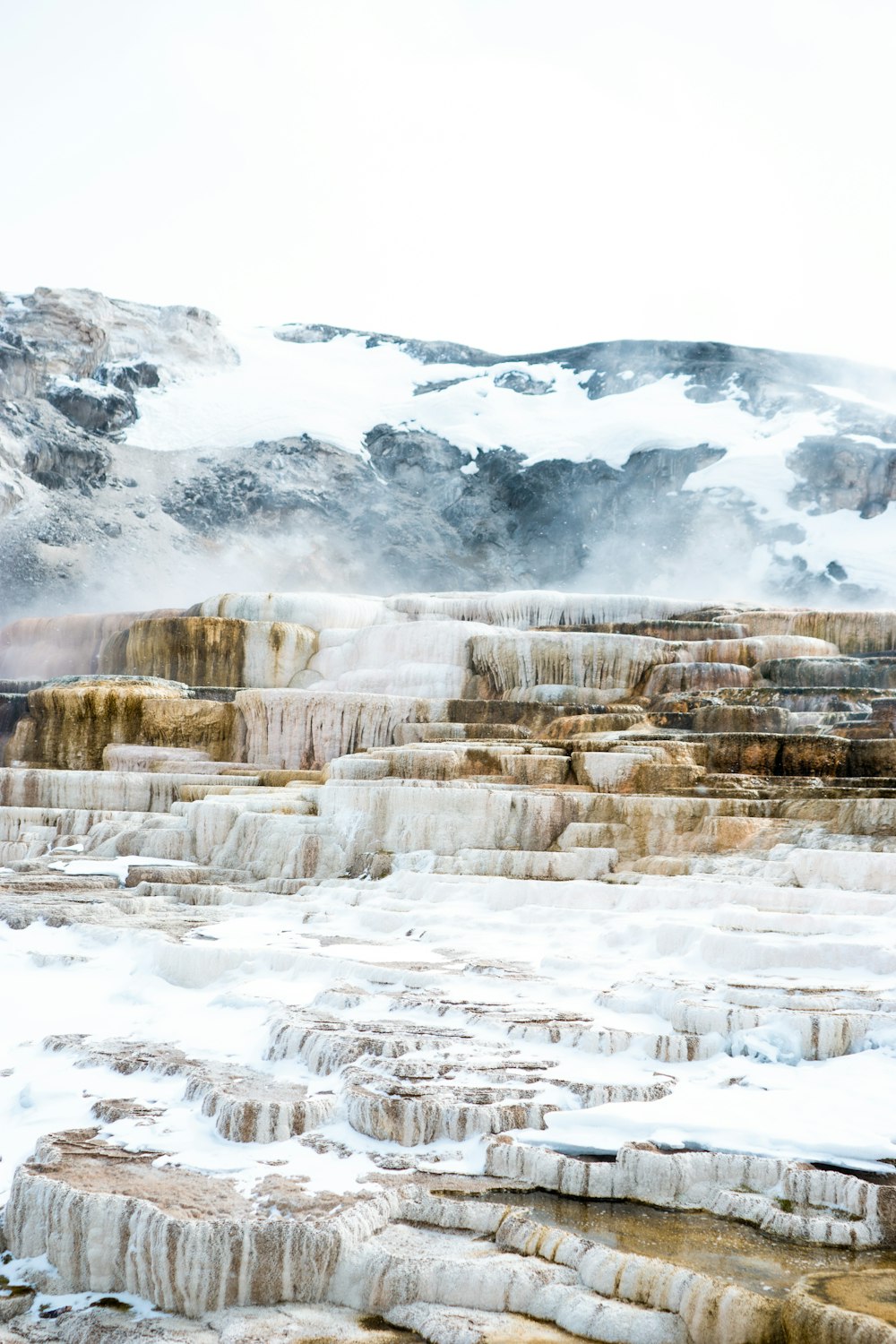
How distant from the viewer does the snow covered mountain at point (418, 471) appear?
34094 millimetres

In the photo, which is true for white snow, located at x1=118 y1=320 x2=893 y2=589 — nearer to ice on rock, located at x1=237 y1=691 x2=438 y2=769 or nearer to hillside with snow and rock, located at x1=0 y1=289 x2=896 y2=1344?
hillside with snow and rock, located at x1=0 y1=289 x2=896 y2=1344

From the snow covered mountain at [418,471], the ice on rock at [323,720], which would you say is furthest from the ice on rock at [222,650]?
the snow covered mountain at [418,471]

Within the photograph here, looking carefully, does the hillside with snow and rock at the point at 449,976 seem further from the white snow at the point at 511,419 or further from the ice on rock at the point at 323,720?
the white snow at the point at 511,419

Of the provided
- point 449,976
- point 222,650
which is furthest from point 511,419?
point 449,976

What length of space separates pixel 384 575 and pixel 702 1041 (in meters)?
32.8

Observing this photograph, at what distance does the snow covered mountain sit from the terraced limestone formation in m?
22.7

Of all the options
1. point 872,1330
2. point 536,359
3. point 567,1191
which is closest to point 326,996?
point 567,1191

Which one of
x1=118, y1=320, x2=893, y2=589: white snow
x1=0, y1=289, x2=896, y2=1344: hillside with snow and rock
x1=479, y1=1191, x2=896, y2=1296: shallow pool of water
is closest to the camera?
x1=479, y1=1191, x2=896, y2=1296: shallow pool of water

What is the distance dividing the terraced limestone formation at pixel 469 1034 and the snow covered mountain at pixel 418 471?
22.7 m

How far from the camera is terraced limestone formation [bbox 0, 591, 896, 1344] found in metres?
3.21

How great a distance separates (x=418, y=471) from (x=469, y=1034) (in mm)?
36568

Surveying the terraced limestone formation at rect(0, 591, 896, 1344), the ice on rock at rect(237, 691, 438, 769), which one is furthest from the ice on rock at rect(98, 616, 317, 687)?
the terraced limestone formation at rect(0, 591, 896, 1344)

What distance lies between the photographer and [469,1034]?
16.3ft

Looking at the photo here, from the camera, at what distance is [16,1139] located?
4.18 metres
